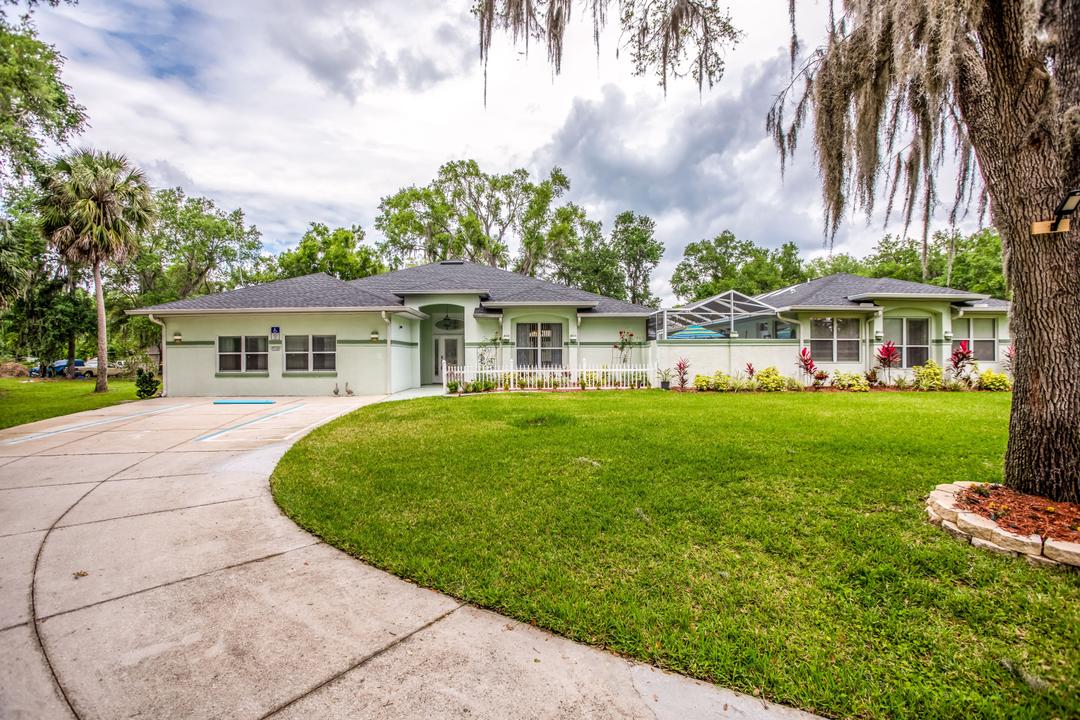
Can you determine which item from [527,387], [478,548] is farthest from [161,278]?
[478,548]

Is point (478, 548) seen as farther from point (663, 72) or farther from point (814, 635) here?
point (663, 72)

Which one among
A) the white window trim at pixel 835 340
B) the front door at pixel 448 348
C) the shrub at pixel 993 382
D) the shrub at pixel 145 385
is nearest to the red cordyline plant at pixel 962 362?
the shrub at pixel 993 382

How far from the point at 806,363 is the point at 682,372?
4.08 m

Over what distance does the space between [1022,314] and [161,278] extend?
4276 centimetres

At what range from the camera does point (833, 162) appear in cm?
407

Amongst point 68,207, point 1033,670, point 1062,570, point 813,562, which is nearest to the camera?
point 1033,670

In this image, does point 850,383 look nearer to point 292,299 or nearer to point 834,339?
point 834,339

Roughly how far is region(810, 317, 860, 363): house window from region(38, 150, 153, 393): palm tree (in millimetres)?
25203

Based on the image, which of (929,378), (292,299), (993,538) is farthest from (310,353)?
Answer: (929,378)

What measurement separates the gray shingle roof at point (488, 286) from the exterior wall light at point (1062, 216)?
38.0 ft

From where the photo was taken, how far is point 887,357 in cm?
1412

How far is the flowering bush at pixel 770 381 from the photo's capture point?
13219 millimetres

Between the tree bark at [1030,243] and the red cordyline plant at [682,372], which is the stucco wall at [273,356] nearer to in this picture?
the red cordyline plant at [682,372]

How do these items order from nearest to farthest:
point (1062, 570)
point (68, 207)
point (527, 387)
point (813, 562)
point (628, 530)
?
point (1062, 570) → point (813, 562) → point (628, 530) → point (527, 387) → point (68, 207)
